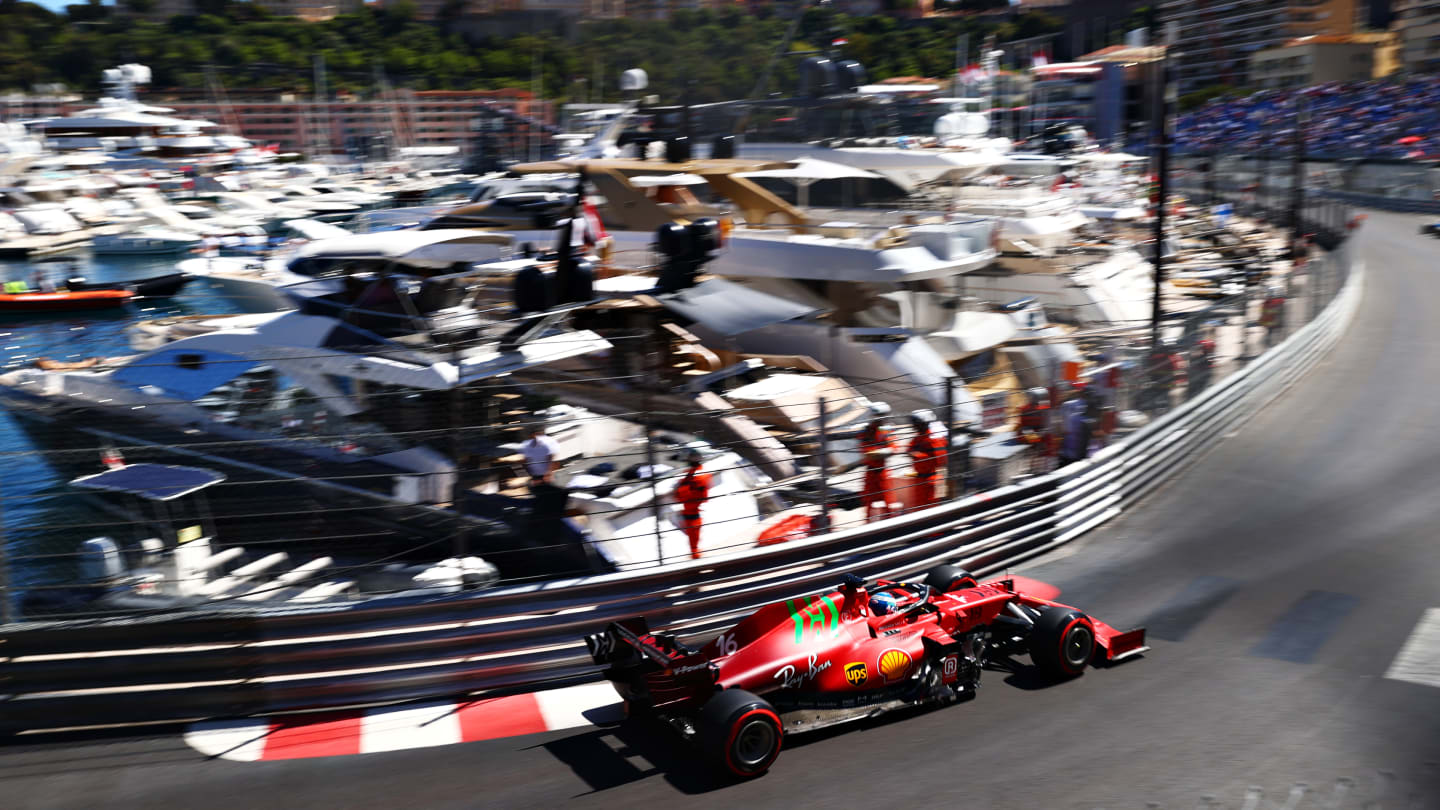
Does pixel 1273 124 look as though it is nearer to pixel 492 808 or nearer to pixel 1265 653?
pixel 1265 653

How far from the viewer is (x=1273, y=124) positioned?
61312 millimetres

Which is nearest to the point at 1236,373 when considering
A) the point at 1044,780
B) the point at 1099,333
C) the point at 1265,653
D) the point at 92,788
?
the point at 1099,333

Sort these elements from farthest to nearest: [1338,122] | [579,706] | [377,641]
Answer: [1338,122]
[579,706]
[377,641]

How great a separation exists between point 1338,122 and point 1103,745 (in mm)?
64740

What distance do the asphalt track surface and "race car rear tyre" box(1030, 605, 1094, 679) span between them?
0.42 ft

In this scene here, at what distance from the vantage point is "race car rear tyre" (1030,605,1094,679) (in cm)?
701

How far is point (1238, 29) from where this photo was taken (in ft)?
Result: 329

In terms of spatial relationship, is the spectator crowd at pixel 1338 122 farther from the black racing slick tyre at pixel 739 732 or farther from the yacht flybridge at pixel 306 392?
the black racing slick tyre at pixel 739 732

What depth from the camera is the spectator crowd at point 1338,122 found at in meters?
52.1

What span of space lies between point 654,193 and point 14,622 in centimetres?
1160

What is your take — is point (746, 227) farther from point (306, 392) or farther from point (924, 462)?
point (924, 462)

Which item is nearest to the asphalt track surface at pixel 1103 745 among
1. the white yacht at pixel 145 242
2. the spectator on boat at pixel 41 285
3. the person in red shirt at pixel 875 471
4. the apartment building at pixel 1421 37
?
the person in red shirt at pixel 875 471

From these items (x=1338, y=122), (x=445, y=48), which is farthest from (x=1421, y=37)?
(x=445, y=48)

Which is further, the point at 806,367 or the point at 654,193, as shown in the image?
the point at 654,193
